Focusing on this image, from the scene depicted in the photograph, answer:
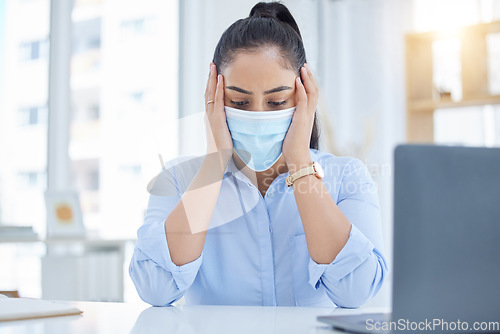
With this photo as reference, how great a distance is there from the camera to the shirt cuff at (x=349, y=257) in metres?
1.05

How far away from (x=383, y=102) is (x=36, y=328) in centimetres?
366

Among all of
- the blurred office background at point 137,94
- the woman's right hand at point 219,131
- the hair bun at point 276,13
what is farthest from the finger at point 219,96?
the blurred office background at point 137,94

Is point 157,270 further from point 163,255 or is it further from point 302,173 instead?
point 302,173

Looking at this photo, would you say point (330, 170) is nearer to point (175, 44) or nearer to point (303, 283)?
point (303, 283)

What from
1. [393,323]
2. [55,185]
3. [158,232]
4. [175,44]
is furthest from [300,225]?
[175,44]

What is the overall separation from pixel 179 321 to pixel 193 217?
0.31 metres

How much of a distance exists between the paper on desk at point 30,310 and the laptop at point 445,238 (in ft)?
1.80

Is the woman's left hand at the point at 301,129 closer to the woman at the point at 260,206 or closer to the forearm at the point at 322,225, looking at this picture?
the woman at the point at 260,206

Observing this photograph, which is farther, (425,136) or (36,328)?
(425,136)

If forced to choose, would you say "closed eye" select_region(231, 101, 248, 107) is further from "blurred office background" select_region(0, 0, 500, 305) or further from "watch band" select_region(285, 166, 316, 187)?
"blurred office background" select_region(0, 0, 500, 305)

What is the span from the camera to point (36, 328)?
0.78m

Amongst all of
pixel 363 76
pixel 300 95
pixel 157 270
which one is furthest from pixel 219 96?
pixel 363 76

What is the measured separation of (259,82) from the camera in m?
1.19

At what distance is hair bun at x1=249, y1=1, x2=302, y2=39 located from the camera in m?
1.38
